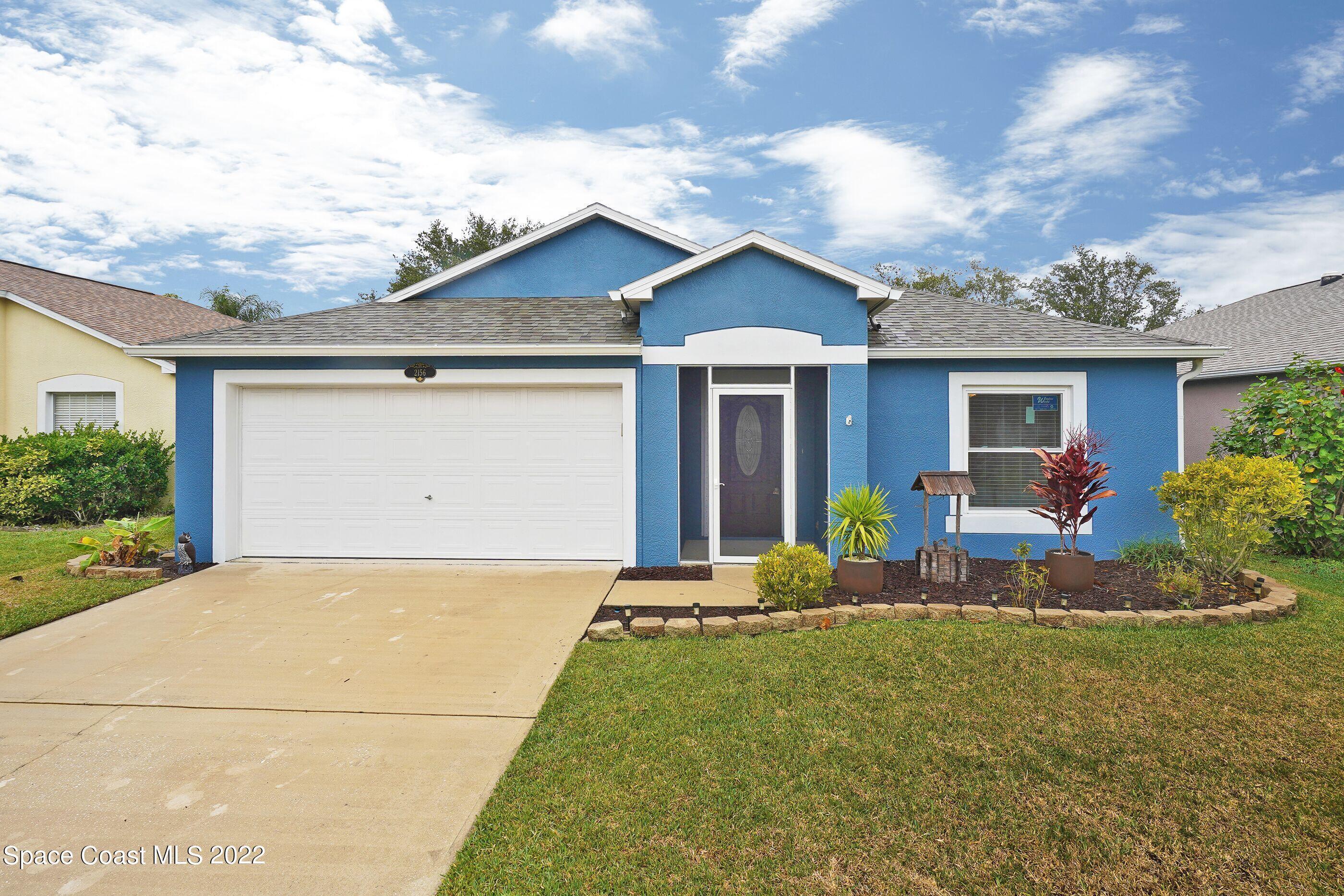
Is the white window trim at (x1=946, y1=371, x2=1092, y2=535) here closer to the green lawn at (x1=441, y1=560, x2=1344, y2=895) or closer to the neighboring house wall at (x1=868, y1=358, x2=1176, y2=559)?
the neighboring house wall at (x1=868, y1=358, x2=1176, y2=559)

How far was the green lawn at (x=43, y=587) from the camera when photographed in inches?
241

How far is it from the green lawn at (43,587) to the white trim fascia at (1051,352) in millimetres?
9130

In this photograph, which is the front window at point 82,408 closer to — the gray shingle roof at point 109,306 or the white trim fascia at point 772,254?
the gray shingle roof at point 109,306

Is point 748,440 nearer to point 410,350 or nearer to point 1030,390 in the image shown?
point 1030,390

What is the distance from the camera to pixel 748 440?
861cm

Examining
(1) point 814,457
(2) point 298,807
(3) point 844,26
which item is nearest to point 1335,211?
(3) point 844,26

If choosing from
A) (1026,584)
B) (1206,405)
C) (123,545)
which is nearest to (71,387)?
(123,545)

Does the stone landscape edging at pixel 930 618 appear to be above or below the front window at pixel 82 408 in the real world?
below

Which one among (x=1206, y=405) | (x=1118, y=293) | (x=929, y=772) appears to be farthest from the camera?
(x=1118, y=293)

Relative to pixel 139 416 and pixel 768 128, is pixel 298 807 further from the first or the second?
pixel 768 128

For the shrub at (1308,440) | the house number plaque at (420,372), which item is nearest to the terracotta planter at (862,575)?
the house number plaque at (420,372)

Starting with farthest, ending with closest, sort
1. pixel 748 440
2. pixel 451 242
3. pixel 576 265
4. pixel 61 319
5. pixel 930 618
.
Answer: pixel 451 242 → pixel 61 319 → pixel 576 265 → pixel 748 440 → pixel 930 618

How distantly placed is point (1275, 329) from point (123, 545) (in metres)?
23.1

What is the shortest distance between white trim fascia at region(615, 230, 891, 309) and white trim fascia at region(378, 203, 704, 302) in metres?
3.27
